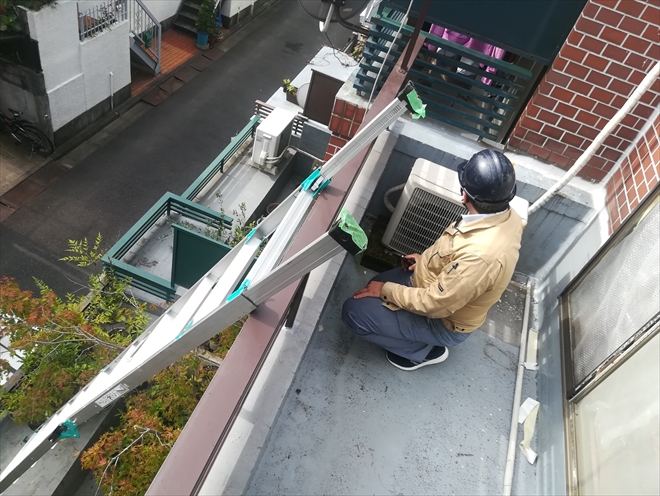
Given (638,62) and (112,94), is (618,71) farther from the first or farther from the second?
(112,94)

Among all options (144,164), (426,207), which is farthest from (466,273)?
(144,164)

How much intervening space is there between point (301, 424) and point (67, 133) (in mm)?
10918

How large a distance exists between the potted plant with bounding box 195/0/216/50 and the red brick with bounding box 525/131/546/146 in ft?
44.4

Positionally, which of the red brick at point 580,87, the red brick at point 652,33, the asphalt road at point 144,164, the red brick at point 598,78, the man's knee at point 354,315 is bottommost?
the asphalt road at point 144,164

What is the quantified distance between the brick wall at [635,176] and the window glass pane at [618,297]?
1.31 feet

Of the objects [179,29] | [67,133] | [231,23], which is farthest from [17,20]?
[231,23]

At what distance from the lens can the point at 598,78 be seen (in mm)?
3748

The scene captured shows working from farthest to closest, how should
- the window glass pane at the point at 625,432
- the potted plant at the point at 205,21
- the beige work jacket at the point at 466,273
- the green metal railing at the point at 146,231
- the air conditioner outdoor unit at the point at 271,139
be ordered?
the potted plant at the point at 205,21 < the air conditioner outdoor unit at the point at 271,139 < the green metal railing at the point at 146,231 < the beige work jacket at the point at 466,273 < the window glass pane at the point at 625,432

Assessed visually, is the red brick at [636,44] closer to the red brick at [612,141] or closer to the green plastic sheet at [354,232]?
the red brick at [612,141]

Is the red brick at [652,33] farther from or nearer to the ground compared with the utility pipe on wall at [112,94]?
farther from the ground

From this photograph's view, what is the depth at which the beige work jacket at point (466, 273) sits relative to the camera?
107 inches

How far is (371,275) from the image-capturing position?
4.13 meters

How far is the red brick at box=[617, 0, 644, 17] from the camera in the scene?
3.37 m

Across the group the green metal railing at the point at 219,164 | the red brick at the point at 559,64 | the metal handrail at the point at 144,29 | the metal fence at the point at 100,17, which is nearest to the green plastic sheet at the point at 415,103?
the red brick at the point at 559,64
